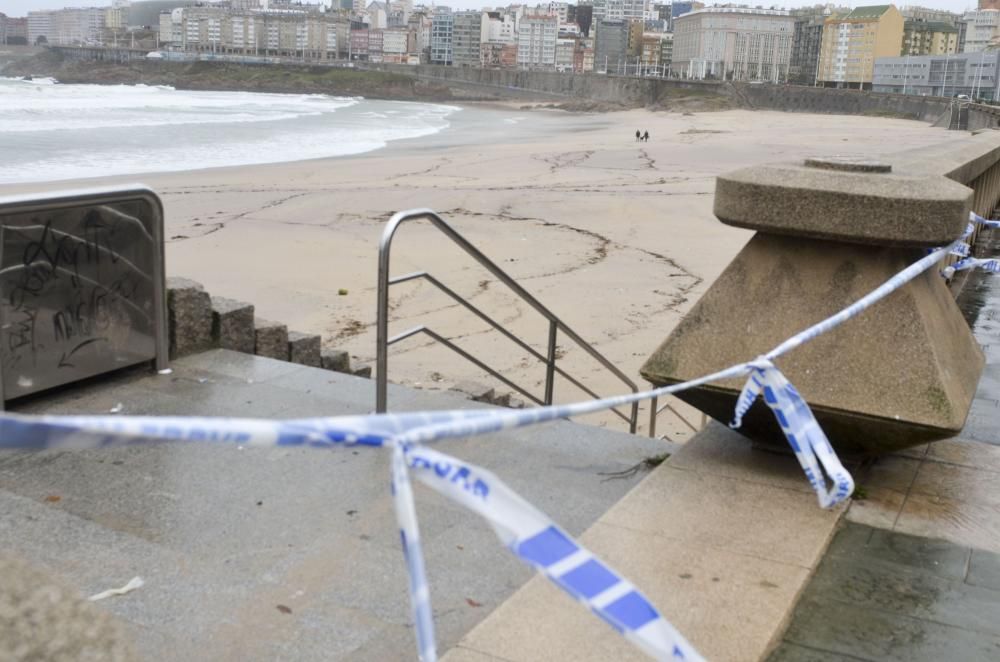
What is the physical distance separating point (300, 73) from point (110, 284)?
5325 inches

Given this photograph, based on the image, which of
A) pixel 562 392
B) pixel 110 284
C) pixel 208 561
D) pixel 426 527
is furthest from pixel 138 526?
pixel 562 392

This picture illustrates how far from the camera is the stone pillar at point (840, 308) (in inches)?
138

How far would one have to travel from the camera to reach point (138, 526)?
3.64 m

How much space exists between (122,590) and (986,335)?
598 centimetres

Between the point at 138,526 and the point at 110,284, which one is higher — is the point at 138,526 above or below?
below

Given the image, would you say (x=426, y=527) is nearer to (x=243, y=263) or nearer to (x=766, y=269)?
(x=766, y=269)

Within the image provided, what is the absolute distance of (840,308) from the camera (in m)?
3.71

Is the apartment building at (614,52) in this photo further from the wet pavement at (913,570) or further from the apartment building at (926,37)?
the wet pavement at (913,570)

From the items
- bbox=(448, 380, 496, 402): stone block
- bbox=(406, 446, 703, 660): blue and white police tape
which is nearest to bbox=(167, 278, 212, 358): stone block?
bbox=(448, 380, 496, 402): stone block

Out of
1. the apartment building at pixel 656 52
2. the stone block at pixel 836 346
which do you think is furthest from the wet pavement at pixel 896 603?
the apartment building at pixel 656 52

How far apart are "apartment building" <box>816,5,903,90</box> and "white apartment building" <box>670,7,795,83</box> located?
30.5 feet

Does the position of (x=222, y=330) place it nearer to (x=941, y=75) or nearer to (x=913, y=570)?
(x=913, y=570)

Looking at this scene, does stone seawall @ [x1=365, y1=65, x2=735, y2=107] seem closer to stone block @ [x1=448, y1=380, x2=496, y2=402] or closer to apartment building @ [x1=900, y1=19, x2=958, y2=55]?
apartment building @ [x1=900, y1=19, x2=958, y2=55]

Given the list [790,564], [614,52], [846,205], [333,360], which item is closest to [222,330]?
[333,360]
